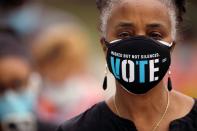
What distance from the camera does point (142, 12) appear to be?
4.20 m

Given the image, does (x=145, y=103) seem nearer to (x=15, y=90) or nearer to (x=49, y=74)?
(x=15, y=90)

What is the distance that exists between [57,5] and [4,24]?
2072mm

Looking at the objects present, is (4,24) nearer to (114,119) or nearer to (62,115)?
(62,115)

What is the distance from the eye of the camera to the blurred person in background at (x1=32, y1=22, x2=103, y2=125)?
7168 mm

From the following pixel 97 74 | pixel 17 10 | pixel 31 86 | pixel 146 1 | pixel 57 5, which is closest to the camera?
pixel 146 1

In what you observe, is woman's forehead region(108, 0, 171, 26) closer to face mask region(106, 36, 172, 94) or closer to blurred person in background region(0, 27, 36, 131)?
face mask region(106, 36, 172, 94)

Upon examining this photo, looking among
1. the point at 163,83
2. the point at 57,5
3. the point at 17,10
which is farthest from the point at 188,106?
the point at 57,5

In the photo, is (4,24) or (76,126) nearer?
(76,126)

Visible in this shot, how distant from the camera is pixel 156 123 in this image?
14.2 feet

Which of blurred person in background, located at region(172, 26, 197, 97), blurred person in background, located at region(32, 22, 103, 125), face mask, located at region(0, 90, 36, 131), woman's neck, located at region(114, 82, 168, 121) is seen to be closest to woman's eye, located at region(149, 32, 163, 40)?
woman's neck, located at region(114, 82, 168, 121)

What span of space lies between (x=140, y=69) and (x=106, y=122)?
15.5 inches

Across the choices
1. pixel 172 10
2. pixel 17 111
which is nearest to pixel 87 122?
pixel 172 10

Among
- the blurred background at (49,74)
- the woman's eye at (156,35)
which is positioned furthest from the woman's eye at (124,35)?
the blurred background at (49,74)

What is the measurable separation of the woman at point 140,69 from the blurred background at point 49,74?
0.30 metres
